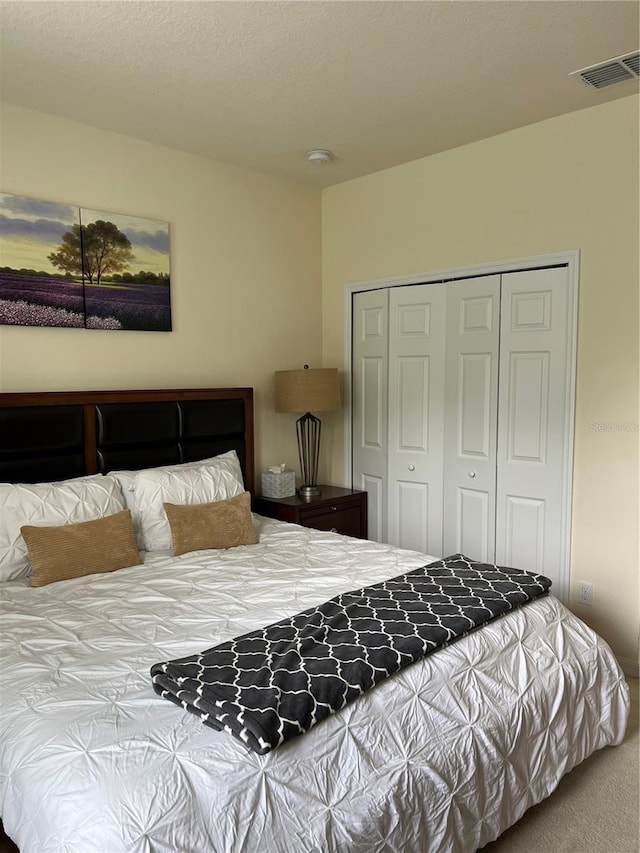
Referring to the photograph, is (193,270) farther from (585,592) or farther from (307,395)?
(585,592)

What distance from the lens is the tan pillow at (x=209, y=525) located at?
291 cm

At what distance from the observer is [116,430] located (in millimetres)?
3227

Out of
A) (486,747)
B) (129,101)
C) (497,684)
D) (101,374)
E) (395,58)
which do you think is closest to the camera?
(486,747)

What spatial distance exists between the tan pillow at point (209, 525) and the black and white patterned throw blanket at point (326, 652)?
33.8 inches

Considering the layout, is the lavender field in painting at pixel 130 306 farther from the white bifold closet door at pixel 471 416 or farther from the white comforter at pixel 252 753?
the white bifold closet door at pixel 471 416

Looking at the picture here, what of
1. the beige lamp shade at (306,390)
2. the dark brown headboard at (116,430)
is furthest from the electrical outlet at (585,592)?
the dark brown headboard at (116,430)

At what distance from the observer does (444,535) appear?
387 cm

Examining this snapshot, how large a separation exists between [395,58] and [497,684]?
2363 millimetres

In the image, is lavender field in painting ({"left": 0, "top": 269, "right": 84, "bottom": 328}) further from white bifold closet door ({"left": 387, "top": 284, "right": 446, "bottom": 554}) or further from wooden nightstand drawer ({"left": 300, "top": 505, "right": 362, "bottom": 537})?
white bifold closet door ({"left": 387, "top": 284, "right": 446, "bottom": 554})

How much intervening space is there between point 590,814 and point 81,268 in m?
3.15

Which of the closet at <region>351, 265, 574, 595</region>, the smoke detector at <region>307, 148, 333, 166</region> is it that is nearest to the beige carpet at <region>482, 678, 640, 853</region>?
the closet at <region>351, 265, 574, 595</region>

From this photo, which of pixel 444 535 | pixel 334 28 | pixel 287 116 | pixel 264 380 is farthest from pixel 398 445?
pixel 334 28

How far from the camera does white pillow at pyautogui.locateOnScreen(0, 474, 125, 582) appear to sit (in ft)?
8.30

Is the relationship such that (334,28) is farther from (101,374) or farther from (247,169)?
(101,374)
